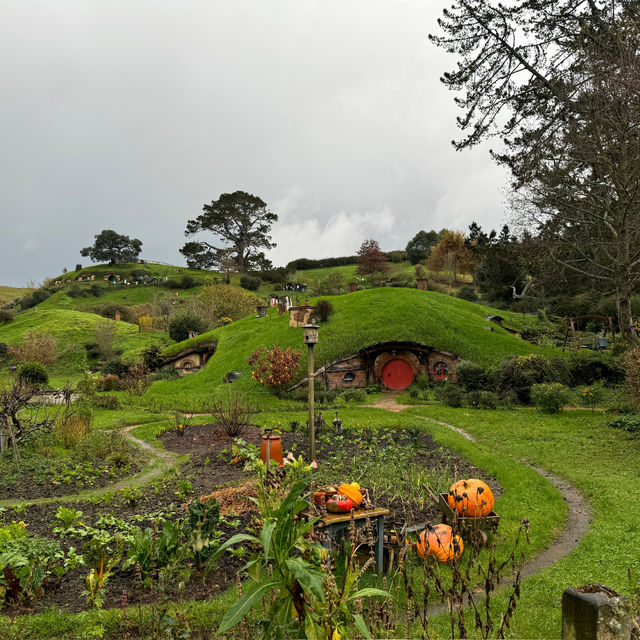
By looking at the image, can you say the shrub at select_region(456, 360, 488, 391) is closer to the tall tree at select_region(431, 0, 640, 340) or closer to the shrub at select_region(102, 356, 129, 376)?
the tall tree at select_region(431, 0, 640, 340)

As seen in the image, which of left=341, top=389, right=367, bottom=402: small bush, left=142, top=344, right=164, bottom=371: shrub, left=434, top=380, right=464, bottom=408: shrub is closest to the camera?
left=434, top=380, right=464, bottom=408: shrub

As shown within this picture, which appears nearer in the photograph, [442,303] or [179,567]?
[179,567]

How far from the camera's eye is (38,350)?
38500 millimetres

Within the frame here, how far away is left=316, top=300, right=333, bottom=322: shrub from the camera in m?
29.0

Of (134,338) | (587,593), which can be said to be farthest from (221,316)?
(587,593)

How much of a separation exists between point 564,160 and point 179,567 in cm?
2217

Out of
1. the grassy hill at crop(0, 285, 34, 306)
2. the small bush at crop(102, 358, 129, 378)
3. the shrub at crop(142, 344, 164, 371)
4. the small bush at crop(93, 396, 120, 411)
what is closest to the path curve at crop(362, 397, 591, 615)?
the small bush at crop(93, 396, 120, 411)

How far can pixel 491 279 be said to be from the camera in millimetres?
50219

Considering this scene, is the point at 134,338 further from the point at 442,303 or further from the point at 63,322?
the point at 442,303

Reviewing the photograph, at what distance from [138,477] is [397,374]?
16921mm

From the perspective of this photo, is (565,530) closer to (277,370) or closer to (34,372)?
(277,370)

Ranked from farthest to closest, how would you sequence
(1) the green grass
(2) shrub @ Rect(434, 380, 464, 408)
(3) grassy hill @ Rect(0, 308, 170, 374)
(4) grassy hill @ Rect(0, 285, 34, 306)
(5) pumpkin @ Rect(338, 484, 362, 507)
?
1. (4) grassy hill @ Rect(0, 285, 34, 306)
2. (3) grassy hill @ Rect(0, 308, 170, 374)
3. (2) shrub @ Rect(434, 380, 464, 408)
4. (5) pumpkin @ Rect(338, 484, 362, 507)
5. (1) the green grass

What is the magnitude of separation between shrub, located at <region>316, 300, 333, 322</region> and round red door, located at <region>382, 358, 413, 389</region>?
5.73 m

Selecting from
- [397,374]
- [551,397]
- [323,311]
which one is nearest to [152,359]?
[323,311]
